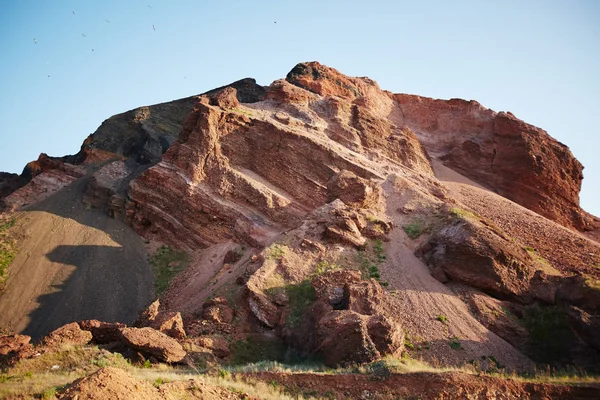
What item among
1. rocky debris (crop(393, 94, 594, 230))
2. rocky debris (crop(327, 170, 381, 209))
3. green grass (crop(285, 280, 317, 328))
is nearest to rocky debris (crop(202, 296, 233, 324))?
green grass (crop(285, 280, 317, 328))

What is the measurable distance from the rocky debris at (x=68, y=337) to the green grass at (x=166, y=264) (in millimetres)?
11171

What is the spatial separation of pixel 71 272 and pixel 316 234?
15.6 m

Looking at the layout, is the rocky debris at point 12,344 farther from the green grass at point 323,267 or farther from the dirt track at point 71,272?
the green grass at point 323,267

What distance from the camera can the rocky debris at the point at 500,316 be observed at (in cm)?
1989

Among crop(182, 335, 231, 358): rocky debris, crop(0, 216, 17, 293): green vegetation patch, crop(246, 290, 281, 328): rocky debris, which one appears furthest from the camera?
crop(0, 216, 17, 293): green vegetation patch

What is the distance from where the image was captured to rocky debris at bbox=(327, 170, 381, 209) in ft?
90.1

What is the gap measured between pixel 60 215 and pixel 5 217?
393cm

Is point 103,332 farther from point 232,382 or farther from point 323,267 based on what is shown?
point 323,267

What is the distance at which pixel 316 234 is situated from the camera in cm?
2447

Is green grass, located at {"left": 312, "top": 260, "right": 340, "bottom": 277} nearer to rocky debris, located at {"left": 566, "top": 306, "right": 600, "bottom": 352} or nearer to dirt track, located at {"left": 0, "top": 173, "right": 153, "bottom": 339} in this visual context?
rocky debris, located at {"left": 566, "top": 306, "right": 600, "bottom": 352}

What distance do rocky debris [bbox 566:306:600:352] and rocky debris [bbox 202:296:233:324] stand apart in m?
13.5

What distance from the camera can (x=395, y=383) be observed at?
44.3 ft

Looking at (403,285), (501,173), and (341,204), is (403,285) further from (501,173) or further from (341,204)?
(501,173)

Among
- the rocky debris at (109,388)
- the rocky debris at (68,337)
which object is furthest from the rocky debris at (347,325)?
the rocky debris at (109,388)
